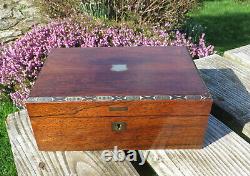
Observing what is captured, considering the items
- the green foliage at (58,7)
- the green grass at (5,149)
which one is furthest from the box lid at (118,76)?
the green foliage at (58,7)

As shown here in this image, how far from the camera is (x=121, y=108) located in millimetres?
1483

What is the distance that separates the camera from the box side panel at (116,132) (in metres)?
1.53

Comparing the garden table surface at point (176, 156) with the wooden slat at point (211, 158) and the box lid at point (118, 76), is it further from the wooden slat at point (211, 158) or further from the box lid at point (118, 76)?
the box lid at point (118, 76)

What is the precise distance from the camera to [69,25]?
363cm

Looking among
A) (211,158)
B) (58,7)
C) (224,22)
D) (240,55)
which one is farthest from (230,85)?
(224,22)

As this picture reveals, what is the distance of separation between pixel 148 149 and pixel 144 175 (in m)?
0.35

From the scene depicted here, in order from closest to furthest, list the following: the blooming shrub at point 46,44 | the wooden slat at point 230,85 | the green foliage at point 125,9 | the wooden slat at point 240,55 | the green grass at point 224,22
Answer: the wooden slat at point 230,85, the wooden slat at point 240,55, the blooming shrub at point 46,44, the green foliage at point 125,9, the green grass at point 224,22

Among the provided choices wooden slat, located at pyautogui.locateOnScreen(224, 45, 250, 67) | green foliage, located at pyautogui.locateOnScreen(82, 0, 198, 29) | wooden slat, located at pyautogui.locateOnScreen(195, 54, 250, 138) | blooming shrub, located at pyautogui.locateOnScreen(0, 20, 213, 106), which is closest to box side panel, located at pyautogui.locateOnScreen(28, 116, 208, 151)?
wooden slat, located at pyautogui.locateOnScreen(195, 54, 250, 138)

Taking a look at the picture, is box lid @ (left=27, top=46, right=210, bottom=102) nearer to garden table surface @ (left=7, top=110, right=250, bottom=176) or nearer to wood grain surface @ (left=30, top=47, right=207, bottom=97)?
wood grain surface @ (left=30, top=47, right=207, bottom=97)

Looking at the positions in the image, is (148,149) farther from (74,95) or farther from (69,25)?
(69,25)

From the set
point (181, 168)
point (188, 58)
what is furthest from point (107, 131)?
point (188, 58)

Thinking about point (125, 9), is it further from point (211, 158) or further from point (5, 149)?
point (211, 158)

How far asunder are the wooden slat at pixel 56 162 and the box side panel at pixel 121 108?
0.18 metres

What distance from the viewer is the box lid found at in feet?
4.83
